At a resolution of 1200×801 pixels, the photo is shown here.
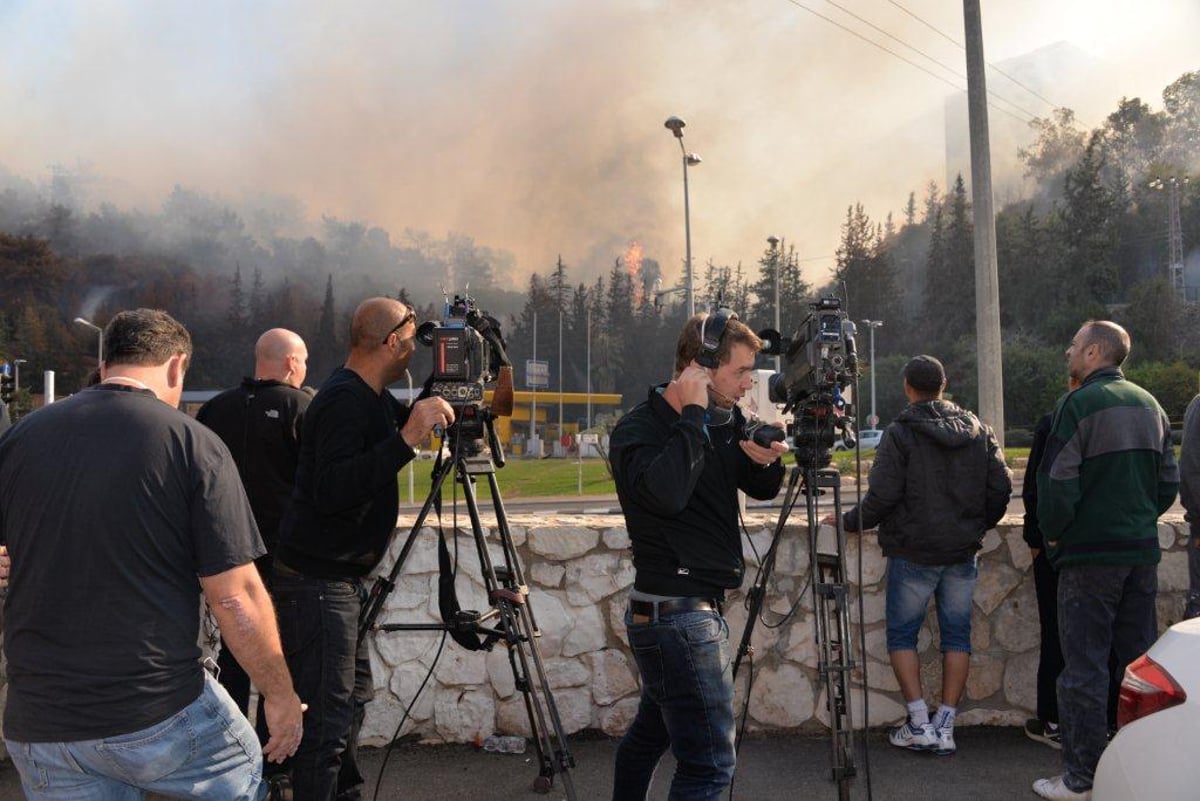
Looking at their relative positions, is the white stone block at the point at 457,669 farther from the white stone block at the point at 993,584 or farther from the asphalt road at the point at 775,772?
the white stone block at the point at 993,584

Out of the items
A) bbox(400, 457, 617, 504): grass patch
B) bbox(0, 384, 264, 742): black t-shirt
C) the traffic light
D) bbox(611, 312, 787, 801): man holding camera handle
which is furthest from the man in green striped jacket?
bbox(400, 457, 617, 504): grass patch

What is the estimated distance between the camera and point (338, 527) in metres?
2.85

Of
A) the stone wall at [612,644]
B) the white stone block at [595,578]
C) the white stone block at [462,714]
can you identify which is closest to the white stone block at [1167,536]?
the stone wall at [612,644]

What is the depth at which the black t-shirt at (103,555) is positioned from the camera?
1962 mm

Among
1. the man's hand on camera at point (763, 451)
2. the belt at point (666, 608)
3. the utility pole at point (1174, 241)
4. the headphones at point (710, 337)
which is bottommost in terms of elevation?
the belt at point (666, 608)

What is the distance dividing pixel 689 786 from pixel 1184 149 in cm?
10691

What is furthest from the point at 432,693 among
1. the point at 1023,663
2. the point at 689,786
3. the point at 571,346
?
the point at 571,346

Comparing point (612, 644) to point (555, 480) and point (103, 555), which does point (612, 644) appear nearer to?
point (103, 555)

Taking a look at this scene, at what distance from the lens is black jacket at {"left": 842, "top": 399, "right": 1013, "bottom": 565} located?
4.22 metres

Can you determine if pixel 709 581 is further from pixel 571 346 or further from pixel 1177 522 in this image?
pixel 571 346

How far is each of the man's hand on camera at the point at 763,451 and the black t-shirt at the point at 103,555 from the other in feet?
5.12

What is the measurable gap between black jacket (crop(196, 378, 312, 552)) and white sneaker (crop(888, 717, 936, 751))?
309cm

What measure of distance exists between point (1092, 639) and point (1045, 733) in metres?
0.98

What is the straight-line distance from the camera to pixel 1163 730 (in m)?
2.21
